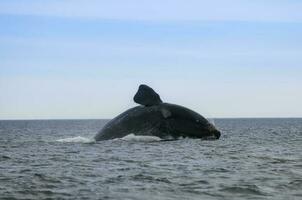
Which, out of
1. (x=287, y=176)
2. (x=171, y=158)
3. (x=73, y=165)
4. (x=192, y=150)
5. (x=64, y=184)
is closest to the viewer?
(x=64, y=184)

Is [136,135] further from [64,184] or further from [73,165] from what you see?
[64,184]

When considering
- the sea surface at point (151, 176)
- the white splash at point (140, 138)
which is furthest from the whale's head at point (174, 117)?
the sea surface at point (151, 176)

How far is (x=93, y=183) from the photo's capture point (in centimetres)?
1658

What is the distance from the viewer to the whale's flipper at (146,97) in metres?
35.6

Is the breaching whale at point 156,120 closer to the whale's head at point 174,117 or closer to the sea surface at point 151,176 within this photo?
the whale's head at point 174,117

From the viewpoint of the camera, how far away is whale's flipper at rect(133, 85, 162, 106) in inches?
1400

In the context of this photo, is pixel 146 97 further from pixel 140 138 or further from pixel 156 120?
pixel 140 138

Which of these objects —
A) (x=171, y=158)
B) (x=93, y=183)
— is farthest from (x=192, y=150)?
(x=93, y=183)

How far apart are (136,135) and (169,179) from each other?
18105mm

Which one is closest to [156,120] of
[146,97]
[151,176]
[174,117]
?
[174,117]

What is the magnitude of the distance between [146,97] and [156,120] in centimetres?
198

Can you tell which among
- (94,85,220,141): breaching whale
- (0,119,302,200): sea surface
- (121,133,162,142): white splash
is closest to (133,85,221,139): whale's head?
(94,85,220,141): breaching whale

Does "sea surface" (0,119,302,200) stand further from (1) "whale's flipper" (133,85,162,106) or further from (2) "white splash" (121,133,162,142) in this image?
(1) "whale's flipper" (133,85,162,106)

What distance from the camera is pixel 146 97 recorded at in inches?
1404
